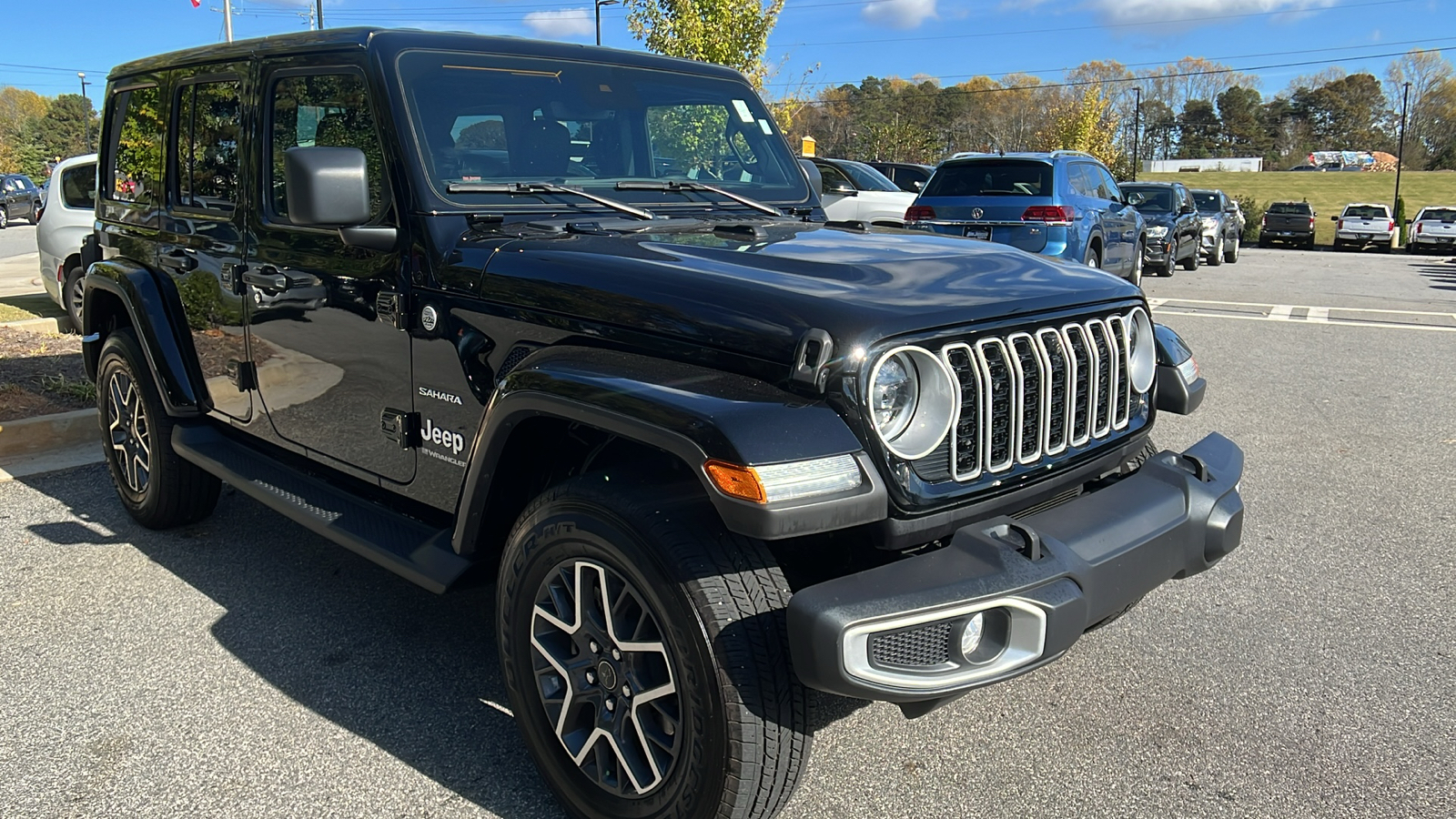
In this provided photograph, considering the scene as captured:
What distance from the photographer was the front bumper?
206cm

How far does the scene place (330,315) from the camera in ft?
11.1

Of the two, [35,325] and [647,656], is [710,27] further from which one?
[647,656]

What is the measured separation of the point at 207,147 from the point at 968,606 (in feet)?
11.3

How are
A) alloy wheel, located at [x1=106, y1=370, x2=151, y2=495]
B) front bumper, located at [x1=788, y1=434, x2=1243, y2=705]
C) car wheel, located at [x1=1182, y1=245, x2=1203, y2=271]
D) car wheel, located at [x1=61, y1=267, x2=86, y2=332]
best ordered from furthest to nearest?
1. car wheel, located at [x1=1182, y1=245, x2=1203, y2=271]
2. car wheel, located at [x1=61, y1=267, x2=86, y2=332]
3. alloy wheel, located at [x1=106, y1=370, x2=151, y2=495]
4. front bumper, located at [x1=788, y1=434, x2=1243, y2=705]

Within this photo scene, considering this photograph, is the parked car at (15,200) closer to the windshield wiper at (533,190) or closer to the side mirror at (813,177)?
the side mirror at (813,177)

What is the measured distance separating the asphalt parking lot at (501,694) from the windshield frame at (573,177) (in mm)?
1146

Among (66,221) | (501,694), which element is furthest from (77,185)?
(501,694)

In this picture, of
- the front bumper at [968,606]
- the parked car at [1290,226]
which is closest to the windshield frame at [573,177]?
the front bumper at [968,606]

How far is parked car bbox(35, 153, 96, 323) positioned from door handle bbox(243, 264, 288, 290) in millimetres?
7855

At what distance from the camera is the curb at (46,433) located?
593 cm

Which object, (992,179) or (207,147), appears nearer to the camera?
(207,147)

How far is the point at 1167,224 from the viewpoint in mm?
18406

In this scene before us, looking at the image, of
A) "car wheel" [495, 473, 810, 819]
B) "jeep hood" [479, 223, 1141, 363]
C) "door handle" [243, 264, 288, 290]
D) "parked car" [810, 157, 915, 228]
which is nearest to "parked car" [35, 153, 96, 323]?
"door handle" [243, 264, 288, 290]

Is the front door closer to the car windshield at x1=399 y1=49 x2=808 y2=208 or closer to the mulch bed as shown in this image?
the car windshield at x1=399 y1=49 x2=808 y2=208
